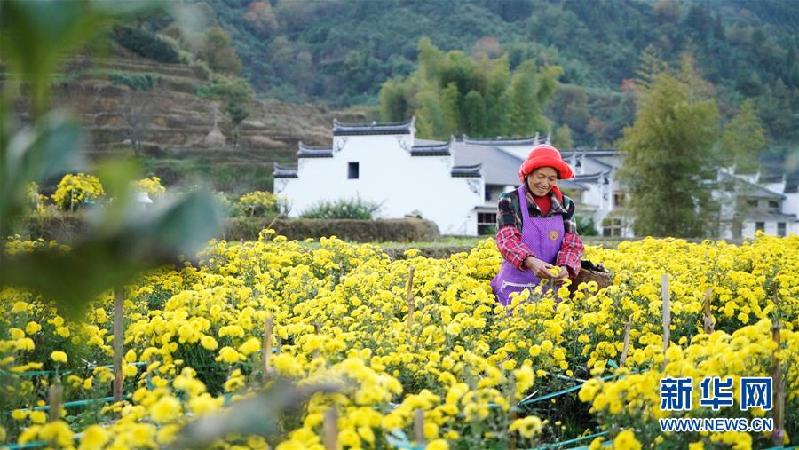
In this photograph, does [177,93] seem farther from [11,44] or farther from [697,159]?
[11,44]

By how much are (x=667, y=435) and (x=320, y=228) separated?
14023 millimetres

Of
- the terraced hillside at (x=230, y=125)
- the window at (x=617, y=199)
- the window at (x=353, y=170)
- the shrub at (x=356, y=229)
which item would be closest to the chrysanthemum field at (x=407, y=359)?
the shrub at (x=356, y=229)

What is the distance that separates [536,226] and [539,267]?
0.29 m

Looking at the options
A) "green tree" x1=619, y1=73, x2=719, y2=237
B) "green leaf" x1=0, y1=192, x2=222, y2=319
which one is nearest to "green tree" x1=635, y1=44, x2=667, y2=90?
"green tree" x1=619, y1=73, x2=719, y2=237

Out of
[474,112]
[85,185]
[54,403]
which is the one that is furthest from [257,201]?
[474,112]

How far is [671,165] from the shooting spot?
22.6m

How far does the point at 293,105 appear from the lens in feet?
186

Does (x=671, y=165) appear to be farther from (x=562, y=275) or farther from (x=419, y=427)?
(x=419, y=427)

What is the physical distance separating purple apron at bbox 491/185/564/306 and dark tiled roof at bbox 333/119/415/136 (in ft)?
79.9

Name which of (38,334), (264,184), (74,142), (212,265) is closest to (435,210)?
(264,184)

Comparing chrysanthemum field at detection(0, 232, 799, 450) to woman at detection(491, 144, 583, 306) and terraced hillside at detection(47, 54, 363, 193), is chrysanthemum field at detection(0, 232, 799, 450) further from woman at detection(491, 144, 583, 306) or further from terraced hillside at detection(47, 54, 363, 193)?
terraced hillside at detection(47, 54, 363, 193)

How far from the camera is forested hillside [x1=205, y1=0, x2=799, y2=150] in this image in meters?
62.8

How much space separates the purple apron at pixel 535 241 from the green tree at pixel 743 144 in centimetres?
2429

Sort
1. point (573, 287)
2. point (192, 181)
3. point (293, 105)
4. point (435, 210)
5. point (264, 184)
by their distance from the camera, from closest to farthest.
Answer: point (192, 181) < point (573, 287) < point (435, 210) < point (264, 184) < point (293, 105)
